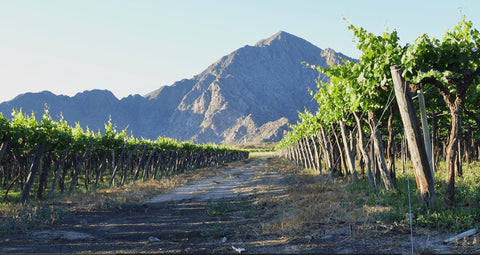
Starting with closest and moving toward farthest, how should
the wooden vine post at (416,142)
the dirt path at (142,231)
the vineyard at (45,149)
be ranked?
the dirt path at (142,231)
the wooden vine post at (416,142)
the vineyard at (45,149)

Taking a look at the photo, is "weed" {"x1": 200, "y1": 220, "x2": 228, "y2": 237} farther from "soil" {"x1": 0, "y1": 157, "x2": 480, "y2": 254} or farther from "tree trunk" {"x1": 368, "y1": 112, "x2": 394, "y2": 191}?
"tree trunk" {"x1": 368, "y1": 112, "x2": 394, "y2": 191}

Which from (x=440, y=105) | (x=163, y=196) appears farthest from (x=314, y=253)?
(x=163, y=196)

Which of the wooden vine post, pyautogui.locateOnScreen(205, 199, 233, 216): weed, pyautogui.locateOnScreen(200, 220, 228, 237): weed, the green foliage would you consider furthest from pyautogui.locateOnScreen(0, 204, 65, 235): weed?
the wooden vine post

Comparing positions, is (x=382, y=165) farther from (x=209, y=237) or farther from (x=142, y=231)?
(x=142, y=231)

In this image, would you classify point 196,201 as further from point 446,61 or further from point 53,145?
point 446,61

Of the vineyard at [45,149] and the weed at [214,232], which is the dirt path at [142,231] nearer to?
the weed at [214,232]

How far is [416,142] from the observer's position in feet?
22.7

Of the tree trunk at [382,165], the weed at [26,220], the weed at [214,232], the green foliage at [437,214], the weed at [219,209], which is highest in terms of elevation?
the tree trunk at [382,165]

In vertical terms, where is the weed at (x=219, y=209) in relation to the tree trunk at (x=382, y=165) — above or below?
below

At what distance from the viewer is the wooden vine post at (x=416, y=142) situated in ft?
22.5

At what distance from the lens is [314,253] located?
512 cm

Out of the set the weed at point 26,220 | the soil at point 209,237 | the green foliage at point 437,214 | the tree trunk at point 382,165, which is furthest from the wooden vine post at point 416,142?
the weed at point 26,220

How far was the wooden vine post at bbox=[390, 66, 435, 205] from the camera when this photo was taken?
6.87m

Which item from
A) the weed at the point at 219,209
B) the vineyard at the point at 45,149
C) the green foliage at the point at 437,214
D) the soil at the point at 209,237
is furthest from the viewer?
the vineyard at the point at 45,149
